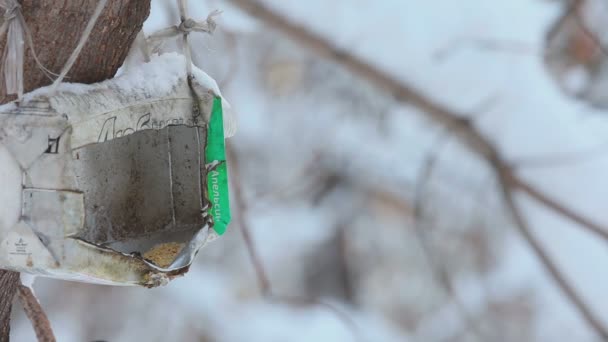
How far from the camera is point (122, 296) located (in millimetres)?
2129

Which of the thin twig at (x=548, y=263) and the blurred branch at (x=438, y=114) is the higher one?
the blurred branch at (x=438, y=114)

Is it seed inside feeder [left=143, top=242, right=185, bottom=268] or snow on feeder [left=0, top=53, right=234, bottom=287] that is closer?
snow on feeder [left=0, top=53, right=234, bottom=287]

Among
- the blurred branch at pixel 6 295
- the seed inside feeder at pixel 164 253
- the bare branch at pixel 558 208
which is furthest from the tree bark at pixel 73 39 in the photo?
the bare branch at pixel 558 208

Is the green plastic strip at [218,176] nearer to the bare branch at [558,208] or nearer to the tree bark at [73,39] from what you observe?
the tree bark at [73,39]

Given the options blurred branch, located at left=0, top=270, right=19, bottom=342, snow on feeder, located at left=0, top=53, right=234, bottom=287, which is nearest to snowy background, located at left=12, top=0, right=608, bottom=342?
snow on feeder, located at left=0, top=53, right=234, bottom=287

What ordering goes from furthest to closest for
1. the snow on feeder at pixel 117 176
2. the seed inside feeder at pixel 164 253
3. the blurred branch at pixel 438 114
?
the blurred branch at pixel 438 114 → the seed inside feeder at pixel 164 253 → the snow on feeder at pixel 117 176

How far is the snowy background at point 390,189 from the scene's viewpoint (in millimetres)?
1500

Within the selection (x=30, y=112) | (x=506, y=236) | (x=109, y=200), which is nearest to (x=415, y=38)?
(x=506, y=236)

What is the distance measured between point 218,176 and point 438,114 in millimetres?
984

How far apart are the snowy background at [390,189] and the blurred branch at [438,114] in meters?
0.02

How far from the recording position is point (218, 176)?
0.60 metres

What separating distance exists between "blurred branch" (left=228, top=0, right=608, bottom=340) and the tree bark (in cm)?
84

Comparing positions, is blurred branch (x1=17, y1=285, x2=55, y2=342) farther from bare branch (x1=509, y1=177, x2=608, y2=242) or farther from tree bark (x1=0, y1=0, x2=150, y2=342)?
bare branch (x1=509, y1=177, x2=608, y2=242)

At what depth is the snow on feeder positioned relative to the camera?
0.47 metres
